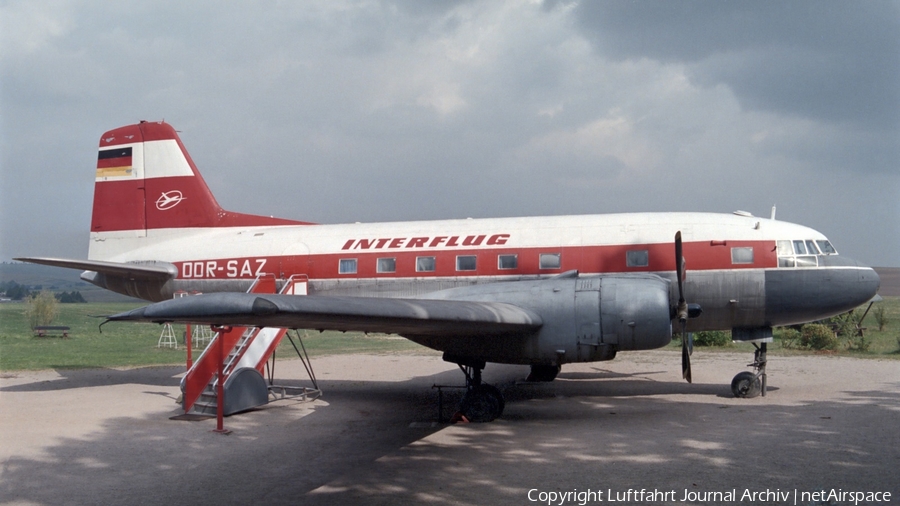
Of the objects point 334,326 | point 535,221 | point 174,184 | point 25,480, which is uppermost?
point 174,184

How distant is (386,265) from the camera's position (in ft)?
49.1

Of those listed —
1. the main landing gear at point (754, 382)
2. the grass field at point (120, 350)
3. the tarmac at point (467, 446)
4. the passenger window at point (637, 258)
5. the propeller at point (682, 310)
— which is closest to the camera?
the tarmac at point (467, 446)

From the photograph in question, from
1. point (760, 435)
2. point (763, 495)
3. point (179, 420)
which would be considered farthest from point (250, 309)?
point (760, 435)

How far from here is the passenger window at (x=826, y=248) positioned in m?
13.9

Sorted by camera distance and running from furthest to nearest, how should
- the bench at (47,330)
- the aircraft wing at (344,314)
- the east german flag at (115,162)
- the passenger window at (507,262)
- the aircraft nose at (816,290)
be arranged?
1. the bench at (47,330)
2. the east german flag at (115,162)
3. the passenger window at (507,262)
4. the aircraft nose at (816,290)
5. the aircraft wing at (344,314)

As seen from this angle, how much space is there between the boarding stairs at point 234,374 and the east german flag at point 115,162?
6.58m

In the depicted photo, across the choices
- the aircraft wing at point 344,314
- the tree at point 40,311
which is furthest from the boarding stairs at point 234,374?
the tree at point 40,311

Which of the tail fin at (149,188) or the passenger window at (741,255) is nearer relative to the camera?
the passenger window at (741,255)

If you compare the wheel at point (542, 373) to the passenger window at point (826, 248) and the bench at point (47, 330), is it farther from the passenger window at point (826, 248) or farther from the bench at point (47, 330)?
the bench at point (47, 330)

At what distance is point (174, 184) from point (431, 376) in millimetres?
8667

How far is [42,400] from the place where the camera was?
48.1 feet

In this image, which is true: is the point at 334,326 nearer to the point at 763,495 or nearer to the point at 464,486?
the point at 464,486

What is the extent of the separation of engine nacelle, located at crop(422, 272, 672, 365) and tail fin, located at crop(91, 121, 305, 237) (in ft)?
27.4

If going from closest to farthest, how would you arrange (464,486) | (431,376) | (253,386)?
1. (464,486)
2. (253,386)
3. (431,376)
